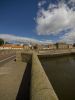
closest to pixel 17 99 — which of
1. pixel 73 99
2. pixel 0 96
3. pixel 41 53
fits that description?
pixel 0 96

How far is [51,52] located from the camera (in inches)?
2889

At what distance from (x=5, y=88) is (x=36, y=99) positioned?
246 inches

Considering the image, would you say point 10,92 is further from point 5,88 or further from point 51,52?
point 51,52

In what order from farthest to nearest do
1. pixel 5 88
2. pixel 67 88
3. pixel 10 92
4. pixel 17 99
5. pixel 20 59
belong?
pixel 20 59
pixel 67 88
pixel 5 88
pixel 10 92
pixel 17 99

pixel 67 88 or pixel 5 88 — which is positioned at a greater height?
pixel 5 88

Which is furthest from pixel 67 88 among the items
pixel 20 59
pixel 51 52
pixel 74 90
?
pixel 51 52

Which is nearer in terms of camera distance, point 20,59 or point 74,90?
point 74,90

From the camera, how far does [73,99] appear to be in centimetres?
959

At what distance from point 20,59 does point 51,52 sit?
161 feet

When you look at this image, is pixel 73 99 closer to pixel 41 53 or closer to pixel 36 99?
pixel 36 99

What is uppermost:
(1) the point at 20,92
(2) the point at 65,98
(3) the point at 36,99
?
(3) the point at 36,99

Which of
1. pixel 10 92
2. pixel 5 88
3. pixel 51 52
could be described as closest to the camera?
pixel 10 92

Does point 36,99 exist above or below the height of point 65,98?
above

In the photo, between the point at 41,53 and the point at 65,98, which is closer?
the point at 65,98
